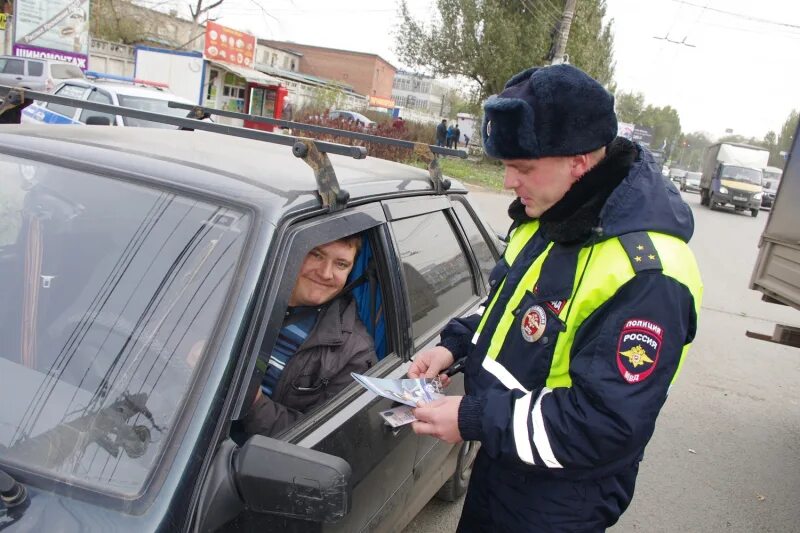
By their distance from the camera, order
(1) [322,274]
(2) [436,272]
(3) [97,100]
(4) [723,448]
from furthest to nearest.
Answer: (3) [97,100] < (4) [723,448] < (2) [436,272] < (1) [322,274]

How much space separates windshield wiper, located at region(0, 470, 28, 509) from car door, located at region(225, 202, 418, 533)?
1.34 feet

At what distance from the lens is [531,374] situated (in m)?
1.55

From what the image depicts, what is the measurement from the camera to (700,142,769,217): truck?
25.9 metres

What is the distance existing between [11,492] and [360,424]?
88 cm

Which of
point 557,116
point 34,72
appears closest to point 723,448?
point 557,116

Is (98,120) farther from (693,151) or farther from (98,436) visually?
(693,151)

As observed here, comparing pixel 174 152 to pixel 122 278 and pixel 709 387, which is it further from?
pixel 709 387

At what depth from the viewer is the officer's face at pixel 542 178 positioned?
153 cm

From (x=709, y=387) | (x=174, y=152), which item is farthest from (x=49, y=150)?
(x=709, y=387)

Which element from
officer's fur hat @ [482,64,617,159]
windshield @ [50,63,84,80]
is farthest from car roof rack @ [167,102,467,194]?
windshield @ [50,63,84,80]

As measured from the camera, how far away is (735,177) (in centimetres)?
→ 2642

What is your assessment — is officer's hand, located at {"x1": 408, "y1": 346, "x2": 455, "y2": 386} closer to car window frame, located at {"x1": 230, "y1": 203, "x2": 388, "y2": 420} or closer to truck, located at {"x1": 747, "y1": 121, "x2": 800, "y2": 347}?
car window frame, located at {"x1": 230, "y1": 203, "x2": 388, "y2": 420}

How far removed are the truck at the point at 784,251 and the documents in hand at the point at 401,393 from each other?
302cm

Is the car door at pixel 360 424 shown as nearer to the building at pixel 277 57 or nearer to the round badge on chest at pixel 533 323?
the round badge on chest at pixel 533 323
